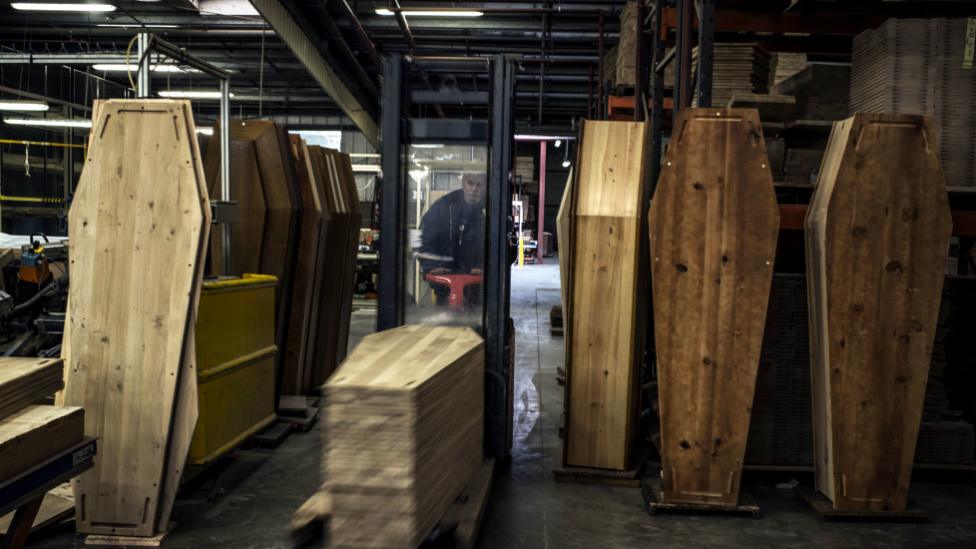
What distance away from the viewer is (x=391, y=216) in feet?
14.6

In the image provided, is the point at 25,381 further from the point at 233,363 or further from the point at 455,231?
the point at 455,231

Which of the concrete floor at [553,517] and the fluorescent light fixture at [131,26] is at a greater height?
the fluorescent light fixture at [131,26]

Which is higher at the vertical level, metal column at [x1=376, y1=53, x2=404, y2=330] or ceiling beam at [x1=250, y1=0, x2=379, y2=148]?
ceiling beam at [x1=250, y1=0, x2=379, y2=148]

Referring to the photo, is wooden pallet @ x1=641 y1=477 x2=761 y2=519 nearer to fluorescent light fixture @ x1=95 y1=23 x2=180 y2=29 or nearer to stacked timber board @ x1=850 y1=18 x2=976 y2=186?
stacked timber board @ x1=850 y1=18 x2=976 y2=186

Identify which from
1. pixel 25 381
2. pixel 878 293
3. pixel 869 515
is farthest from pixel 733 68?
pixel 25 381

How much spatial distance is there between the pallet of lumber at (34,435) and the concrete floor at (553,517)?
830 mm

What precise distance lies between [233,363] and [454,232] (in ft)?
5.09

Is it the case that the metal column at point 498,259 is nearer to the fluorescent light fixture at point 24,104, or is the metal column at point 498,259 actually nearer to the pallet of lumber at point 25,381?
the pallet of lumber at point 25,381

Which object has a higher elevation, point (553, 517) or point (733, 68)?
point (733, 68)

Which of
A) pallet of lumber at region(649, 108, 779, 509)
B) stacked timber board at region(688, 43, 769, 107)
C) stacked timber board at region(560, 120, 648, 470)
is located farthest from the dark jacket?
stacked timber board at region(688, 43, 769, 107)

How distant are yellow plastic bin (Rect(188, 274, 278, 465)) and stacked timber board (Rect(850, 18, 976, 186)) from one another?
4.30m

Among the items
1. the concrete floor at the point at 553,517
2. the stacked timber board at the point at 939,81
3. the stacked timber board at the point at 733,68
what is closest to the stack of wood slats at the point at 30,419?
the concrete floor at the point at 553,517

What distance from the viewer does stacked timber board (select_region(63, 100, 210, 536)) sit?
368cm

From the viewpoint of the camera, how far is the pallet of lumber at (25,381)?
9.77 feet
